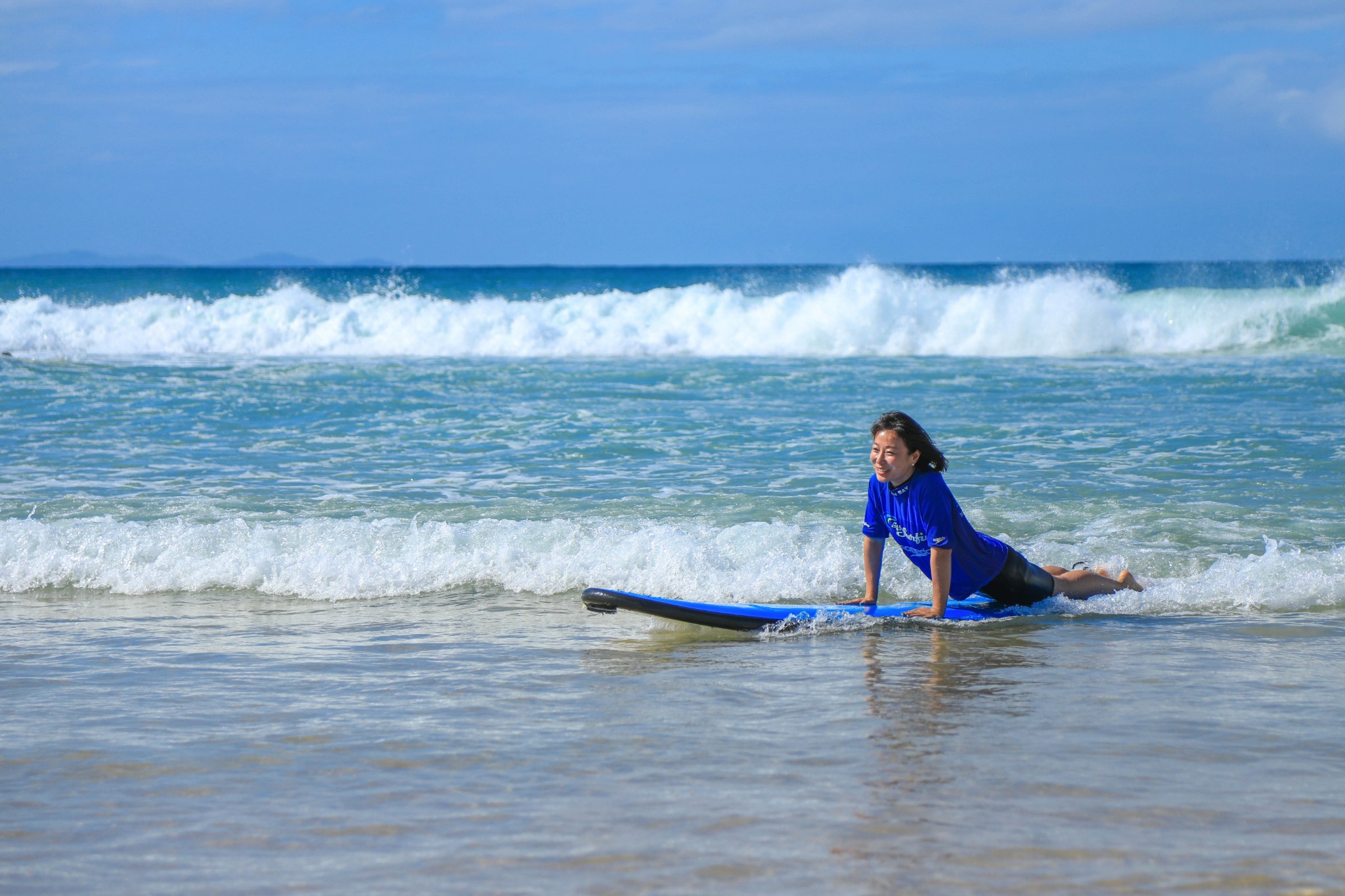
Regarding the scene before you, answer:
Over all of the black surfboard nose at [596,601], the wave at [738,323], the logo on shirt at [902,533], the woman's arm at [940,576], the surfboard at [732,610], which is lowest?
the surfboard at [732,610]

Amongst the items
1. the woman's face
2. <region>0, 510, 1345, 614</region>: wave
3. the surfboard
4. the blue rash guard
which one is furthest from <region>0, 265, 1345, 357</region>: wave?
the woman's face

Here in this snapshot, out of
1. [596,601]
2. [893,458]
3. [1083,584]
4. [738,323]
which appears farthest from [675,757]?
[738,323]

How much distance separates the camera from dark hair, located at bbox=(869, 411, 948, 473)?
18.0ft

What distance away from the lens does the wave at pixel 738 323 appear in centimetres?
2395

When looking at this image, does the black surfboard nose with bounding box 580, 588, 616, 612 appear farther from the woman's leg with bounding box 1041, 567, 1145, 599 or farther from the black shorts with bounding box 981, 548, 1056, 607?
the woman's leg with bounding box 1041, 567, 1145, 599

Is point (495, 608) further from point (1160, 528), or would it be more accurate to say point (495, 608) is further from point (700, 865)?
point (1160, 528)

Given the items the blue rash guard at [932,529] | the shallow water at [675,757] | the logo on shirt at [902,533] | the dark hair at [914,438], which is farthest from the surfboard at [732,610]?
the dark hair at [914,438]

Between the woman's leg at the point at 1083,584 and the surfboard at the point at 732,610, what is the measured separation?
1.43 ft

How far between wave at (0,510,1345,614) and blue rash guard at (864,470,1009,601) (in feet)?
2.30

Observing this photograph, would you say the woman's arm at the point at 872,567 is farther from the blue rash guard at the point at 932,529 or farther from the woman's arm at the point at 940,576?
the woman's arm at the point at 940,576

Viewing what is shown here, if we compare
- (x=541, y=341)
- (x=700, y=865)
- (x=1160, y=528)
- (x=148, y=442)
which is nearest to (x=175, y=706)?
(x=700, y=865)

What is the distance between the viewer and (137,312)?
94.6 feet

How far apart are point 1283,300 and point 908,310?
7.81 m

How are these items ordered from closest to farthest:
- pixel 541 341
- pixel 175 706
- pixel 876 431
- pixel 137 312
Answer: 1. pixel 175 706
2. pixel 876 431
3. pixel 541 341
4. pixel 137 312
